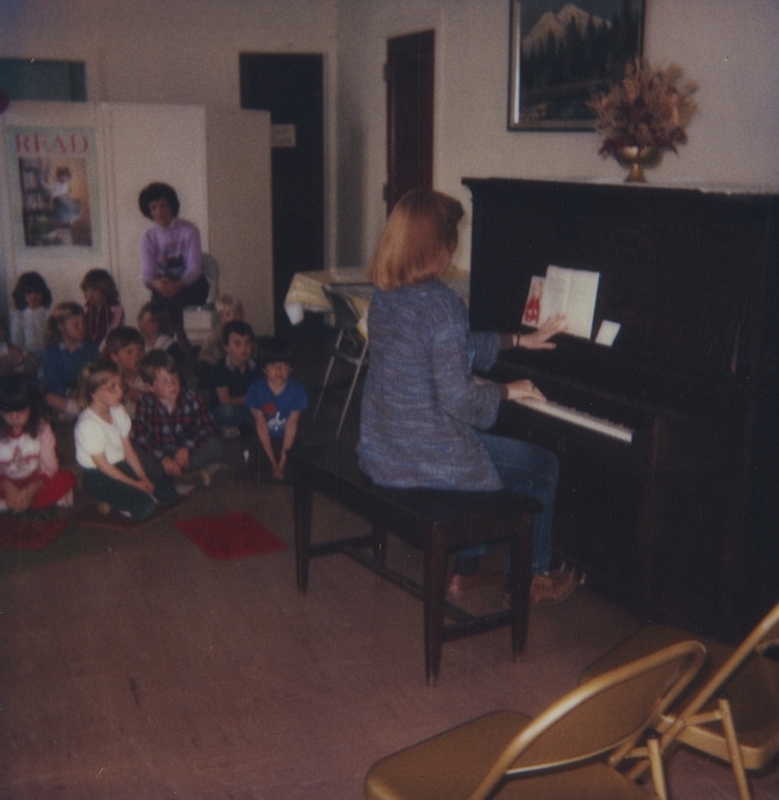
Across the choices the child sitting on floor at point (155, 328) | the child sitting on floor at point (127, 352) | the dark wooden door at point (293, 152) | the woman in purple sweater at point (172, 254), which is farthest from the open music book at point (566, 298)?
the dark wooden door at point (293, 152)

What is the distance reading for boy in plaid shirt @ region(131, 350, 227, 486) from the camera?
4.23m

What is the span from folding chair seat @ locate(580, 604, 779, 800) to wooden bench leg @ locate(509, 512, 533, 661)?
0.74 metres

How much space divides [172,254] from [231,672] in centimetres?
404

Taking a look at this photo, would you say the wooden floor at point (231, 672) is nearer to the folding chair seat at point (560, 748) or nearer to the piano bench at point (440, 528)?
the piano bench at point (440, 528)

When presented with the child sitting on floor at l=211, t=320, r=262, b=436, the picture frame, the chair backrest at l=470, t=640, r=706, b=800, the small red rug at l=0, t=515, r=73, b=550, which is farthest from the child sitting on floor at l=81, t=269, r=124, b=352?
the chair backrest at l=470, t=640, r=706, b=800

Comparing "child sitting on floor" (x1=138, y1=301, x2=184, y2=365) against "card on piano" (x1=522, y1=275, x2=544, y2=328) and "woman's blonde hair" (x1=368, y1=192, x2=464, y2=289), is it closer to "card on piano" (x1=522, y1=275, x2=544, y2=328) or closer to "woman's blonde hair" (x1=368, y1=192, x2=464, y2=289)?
"card on piano" (x1=522, y1=275, x2=544, y2=328)

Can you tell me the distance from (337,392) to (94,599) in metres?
2.70

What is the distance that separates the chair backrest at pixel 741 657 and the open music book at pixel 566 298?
157 centimetres

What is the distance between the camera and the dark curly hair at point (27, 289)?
5.91 m

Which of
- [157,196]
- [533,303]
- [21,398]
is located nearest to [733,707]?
[533,303]

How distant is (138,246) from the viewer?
674 cm

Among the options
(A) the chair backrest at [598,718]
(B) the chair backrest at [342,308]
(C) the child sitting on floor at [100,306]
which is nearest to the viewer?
(A) the chair backrest at [598,718]

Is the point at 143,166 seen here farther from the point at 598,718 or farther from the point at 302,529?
the point at 598,718

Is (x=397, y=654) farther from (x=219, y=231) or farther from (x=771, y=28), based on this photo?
(x=219, y=231)
